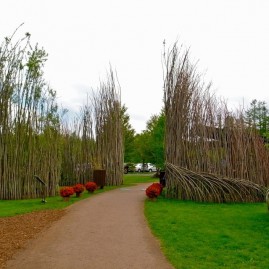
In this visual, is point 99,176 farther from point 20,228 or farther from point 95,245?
point 95,245

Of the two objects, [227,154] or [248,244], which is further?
[227,154]

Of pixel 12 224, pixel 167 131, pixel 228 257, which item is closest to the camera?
pixel 228 257

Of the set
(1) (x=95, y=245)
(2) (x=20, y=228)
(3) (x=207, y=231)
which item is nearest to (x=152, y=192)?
(3) (x=207, y=231)

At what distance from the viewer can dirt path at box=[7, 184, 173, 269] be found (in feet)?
15.9

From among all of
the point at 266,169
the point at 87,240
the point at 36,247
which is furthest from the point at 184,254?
the point at 266,169

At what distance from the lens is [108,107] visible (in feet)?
62.3

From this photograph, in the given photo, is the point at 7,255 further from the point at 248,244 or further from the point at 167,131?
the point at 167,131

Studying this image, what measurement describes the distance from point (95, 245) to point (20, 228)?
2.45 metres

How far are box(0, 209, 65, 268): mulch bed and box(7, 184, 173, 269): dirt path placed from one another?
0.61ft

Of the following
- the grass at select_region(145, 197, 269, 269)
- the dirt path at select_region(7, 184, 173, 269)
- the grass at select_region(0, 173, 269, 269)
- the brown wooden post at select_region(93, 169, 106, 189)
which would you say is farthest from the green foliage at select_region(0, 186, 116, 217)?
the brown wooden post at select_region(93, 169, 106, 189)

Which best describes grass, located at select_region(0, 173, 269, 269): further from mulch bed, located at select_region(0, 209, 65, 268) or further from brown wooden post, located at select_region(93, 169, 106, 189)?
brown wooden post, located at select_region(93, 169, 106, 189)

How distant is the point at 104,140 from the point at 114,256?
13.7 m

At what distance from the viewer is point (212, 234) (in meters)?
6.70

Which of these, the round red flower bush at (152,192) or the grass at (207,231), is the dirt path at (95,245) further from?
the round red flower bush at (152,192)
